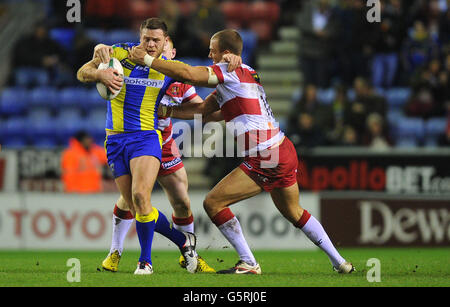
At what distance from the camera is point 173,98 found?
355 inches

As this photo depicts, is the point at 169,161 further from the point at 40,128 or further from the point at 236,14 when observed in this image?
the point at 236,14

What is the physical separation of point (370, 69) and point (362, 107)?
5.11 ft

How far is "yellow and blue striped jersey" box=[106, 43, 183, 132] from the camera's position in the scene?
26.7ft

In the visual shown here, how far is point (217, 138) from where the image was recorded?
15.0 meters

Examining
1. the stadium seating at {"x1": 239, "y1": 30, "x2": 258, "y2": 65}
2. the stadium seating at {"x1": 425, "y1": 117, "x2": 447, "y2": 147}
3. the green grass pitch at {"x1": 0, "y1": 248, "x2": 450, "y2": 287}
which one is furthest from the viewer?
the stadium seating at {"x1": 239, "y1": 30, "x2": 258, "y2": 65}

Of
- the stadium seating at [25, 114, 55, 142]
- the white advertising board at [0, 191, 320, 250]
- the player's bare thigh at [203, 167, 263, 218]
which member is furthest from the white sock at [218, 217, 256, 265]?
the stadium seating at [25, 114, 55, 142]

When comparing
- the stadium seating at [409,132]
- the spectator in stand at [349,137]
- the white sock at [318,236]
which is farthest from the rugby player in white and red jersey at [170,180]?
the stadium seating at [409,132]

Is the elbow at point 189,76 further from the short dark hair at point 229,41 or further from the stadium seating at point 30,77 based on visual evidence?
the stadium seating at point 30,77

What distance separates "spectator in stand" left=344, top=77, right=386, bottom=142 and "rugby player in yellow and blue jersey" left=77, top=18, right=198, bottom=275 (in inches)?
282

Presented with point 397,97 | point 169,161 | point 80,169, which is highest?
point 397,97

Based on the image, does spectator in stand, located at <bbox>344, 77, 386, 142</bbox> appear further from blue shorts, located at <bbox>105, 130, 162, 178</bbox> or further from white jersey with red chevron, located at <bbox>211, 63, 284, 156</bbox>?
blue shorts, located at <bbox>105, 130, 162, 178</bbox>

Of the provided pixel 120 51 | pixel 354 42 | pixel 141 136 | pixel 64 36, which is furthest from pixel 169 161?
pixel 64 36

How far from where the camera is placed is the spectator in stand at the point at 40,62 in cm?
1858
